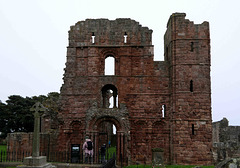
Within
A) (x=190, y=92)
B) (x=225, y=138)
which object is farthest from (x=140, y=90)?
(x=225, y=138)

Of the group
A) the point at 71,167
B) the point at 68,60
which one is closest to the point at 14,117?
the point at 68,60

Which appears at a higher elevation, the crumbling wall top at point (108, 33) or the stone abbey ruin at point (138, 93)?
the crumbling wall top at point (108, 33)

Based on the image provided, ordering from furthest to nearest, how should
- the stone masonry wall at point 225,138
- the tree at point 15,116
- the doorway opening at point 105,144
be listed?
1. the tree at point 15,116
2. the stone masonry wall at point 225,138
3. the doorway opening at point 105,144

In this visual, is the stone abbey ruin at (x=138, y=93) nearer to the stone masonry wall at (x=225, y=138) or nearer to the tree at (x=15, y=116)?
the stone masonry wall at (x=225, y=138)

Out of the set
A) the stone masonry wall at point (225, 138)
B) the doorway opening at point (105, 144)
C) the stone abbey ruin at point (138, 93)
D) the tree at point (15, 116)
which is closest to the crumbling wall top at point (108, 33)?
the stone abbey ruin at point (138, 93)

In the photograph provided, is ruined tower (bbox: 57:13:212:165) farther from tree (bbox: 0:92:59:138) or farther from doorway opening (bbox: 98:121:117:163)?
tree (bbox: 0:92:59:138)

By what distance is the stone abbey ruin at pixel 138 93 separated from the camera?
1875 centimetres

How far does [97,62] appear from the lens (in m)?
20.5

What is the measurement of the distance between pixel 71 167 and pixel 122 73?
29.8 feet

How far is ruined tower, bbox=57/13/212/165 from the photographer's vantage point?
1875cm

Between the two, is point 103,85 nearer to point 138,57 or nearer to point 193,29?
point 138,57

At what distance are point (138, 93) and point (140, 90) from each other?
0.29 m

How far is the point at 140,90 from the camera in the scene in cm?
2003

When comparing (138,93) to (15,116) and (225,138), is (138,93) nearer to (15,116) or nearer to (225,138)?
(225,138)
